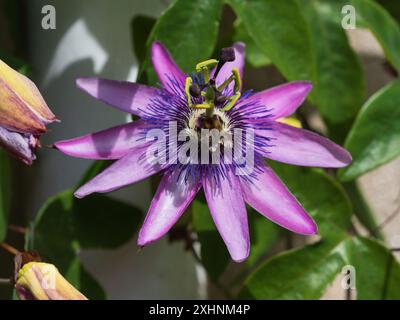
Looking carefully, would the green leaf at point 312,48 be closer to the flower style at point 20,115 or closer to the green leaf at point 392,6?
the green leaf at point 392,6

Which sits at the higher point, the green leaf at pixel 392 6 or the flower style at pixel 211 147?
the green leaf at pixel 392 6

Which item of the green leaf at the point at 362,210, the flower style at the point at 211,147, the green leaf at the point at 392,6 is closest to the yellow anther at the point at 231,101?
the flower style at the point at 211,147

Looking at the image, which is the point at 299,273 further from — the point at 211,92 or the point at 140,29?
the point at 140,29

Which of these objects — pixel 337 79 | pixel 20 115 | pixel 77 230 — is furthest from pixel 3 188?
pixel 337 79

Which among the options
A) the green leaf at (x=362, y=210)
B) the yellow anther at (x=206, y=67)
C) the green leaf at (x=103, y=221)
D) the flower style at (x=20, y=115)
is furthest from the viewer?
the green leaf at (x=362, y=210)

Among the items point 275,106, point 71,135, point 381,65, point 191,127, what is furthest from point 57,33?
point 381,65

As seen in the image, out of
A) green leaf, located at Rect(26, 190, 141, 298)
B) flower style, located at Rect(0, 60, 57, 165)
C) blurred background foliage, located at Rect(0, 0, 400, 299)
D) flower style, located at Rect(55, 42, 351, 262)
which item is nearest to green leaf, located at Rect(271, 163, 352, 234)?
blurred background foliage, located at Rect(0, 0, 400, 299)
